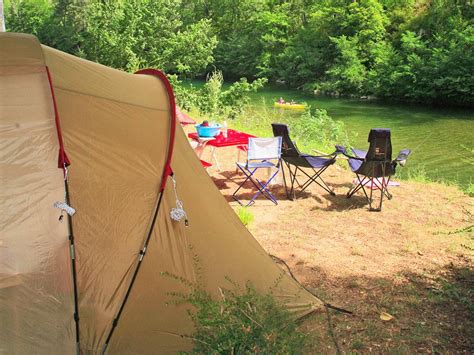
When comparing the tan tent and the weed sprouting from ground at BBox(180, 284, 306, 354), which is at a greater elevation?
the tan tent

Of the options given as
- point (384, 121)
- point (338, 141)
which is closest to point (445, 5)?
point (384, 121)

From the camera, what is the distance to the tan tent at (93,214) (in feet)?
8.09

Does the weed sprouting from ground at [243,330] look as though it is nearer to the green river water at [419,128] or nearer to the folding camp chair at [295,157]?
the folding camp chair at [295,157]

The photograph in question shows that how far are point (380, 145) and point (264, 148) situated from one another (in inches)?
51.7

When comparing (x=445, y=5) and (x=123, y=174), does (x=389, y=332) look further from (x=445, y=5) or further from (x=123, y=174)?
(x=445, y=5)

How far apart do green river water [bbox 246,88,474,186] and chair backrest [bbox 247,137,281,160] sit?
3642 millimetres

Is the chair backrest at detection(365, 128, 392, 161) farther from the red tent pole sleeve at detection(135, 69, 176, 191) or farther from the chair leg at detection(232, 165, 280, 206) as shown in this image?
the red tent pole sleeve at detection(135, 69, 176, 191)

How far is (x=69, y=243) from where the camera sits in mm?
2596

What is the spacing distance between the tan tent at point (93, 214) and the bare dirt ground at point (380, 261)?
946 millimetres

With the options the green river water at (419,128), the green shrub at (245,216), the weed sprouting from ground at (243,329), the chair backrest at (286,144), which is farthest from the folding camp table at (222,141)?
the weed sprouting from ground at (243,329)

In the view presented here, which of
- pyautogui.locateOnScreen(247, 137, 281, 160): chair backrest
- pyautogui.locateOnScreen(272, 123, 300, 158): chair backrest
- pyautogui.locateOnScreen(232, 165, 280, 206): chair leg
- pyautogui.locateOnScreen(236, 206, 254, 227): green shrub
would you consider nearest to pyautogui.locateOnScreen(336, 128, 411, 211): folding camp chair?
pyautogui.locateOnScreen(272, 123, 300, 158): chair backrest

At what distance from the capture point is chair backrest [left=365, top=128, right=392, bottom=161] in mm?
5977

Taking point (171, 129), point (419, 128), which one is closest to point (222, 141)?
point (171, 129)

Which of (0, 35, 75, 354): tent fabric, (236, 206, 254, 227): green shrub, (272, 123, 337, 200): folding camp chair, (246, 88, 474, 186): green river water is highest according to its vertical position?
(0, 35, 75, 354): tent fabric
